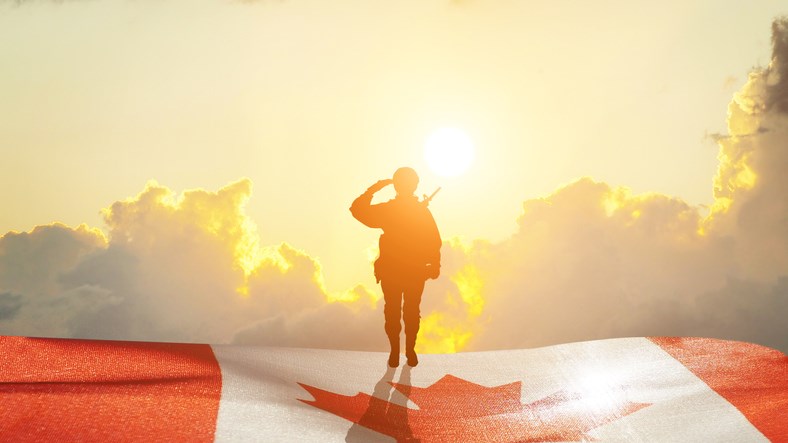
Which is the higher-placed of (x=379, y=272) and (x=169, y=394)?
(x=379, y=272)

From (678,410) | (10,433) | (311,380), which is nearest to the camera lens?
(10,433)

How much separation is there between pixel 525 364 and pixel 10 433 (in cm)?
744

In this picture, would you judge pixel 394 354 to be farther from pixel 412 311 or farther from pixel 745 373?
pixel 745 373

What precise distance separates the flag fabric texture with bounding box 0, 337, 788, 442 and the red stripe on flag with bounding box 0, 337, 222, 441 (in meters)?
0.02

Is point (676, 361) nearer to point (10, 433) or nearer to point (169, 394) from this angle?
point (169, 394)

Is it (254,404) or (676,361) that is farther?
(676,361)

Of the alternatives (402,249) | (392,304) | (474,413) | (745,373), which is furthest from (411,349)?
(745,373)

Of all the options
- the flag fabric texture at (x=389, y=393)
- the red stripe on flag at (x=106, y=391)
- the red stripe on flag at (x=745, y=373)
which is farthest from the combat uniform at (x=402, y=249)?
the red stripe on flag at (x=745, y=373)

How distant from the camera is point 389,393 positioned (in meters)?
10.7

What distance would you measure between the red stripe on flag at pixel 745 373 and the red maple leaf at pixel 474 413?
135 centimetres


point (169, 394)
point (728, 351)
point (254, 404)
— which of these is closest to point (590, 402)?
point (728, 351)

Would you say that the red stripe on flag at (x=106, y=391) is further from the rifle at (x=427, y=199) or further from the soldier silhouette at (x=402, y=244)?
the rifle at (x=427, y=199)

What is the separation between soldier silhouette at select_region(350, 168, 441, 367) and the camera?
35.8 ft

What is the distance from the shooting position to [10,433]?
7.90 meters
